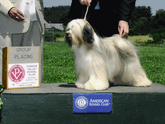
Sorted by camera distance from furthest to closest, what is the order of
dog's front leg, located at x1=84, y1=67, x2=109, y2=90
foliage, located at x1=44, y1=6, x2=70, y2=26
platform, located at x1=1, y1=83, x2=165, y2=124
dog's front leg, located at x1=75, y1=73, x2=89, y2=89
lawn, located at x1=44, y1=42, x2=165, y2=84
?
foliage, located at x1=44, y1=6, x2=70, y2=26 → lawn, located at x1=44, y1=42, x2=165, y2=84 → dog's front leg, located at x1=75, y1=73, x2=89, y2=89 → dog's front leg, located at x1=84, y1=67, x2=109, y2=90 → platform, located at x1=1, y1=83, x2=165, y2=124

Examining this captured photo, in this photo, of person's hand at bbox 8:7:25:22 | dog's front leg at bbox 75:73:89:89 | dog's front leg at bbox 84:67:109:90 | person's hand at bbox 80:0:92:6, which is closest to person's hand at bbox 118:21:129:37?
person's hand at bbox 80:0:92:6

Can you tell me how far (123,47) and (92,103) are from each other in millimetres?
713

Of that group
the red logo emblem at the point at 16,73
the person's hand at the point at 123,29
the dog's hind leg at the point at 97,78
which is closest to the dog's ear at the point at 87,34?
the dog's hind leg at the point at 97,78

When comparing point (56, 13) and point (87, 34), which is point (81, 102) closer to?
point (87, 34)

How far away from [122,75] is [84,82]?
49 centimetres

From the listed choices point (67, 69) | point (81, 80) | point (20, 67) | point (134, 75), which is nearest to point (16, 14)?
point (20, 67)

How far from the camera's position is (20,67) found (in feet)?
8.21

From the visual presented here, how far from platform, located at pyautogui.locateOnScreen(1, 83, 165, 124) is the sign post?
0.19 meters

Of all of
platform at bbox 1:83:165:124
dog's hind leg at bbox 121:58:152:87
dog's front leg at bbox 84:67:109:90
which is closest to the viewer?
platform at bbox 1:83:165:124

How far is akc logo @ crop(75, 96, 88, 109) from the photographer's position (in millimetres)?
2248

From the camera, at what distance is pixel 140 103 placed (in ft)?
7.64

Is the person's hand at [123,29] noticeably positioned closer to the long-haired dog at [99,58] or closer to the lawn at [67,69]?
the long-haired dog at [99,58]

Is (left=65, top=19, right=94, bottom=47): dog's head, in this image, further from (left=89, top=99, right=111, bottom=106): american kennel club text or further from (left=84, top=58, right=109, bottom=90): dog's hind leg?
(left=89, top=99, right=111, bottom=106): american kennel club text

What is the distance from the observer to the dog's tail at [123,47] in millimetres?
2526
